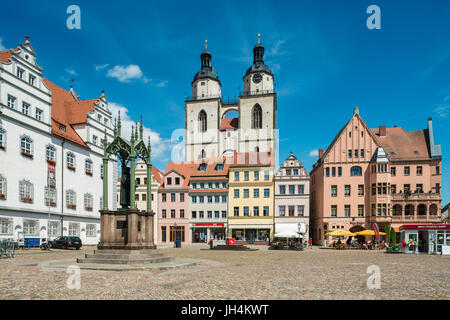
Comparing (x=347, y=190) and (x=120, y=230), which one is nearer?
(x=120, y=230)

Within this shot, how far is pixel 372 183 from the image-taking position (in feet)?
161

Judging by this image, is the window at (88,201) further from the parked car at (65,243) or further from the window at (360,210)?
the window at (360,210)

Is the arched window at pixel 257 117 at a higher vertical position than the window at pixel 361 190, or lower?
higher

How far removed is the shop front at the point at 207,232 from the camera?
53906 millimetres

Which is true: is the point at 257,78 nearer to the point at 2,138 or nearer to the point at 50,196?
the point at 50,196

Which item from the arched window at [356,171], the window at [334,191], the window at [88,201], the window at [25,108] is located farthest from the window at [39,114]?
the arched window at [356,171]

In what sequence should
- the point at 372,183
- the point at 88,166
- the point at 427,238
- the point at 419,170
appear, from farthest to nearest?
the point at 419,170
the point at 372,183
the point at 88,166
the point at 427,238

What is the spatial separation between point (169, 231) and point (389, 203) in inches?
1207

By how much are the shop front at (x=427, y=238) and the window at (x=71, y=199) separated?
33028 mm

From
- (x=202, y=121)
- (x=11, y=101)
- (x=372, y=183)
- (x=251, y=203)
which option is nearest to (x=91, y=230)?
(x=11, y=101)

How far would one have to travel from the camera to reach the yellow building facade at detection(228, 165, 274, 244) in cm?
5250

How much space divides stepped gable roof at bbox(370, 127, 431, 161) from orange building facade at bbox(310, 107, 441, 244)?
14 cm

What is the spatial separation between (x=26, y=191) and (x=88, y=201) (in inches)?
382
